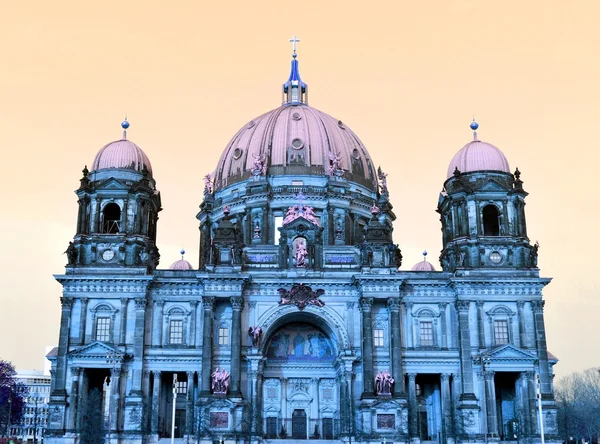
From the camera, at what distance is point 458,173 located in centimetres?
7125

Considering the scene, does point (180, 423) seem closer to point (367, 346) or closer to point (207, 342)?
point (207, 342)

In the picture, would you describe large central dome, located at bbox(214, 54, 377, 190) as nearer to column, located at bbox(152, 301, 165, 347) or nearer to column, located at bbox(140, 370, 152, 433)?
column, located at bbox(152, 301, 165, 347)

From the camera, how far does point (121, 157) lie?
70.9m

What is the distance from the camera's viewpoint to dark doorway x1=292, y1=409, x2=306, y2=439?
224ft

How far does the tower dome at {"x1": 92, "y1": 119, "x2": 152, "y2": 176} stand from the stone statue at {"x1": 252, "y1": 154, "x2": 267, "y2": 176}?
1181 cm

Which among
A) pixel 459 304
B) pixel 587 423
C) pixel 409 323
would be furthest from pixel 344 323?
pixel 587 423

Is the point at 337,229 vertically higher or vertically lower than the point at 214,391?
higher

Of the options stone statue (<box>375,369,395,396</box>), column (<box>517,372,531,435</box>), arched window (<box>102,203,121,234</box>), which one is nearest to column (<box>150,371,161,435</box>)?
arched window (<box>102,203,121,234</box>)

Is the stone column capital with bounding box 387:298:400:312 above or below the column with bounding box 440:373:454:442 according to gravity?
above

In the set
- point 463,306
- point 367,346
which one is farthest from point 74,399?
point 463,306

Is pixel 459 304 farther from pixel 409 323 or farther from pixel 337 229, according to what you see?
pixel 337 229

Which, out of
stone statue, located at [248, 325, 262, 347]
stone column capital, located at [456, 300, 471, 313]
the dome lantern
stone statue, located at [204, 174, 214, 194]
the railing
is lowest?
the railing

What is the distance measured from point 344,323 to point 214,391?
12.2 meters

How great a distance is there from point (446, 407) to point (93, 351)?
2908 centimetres
